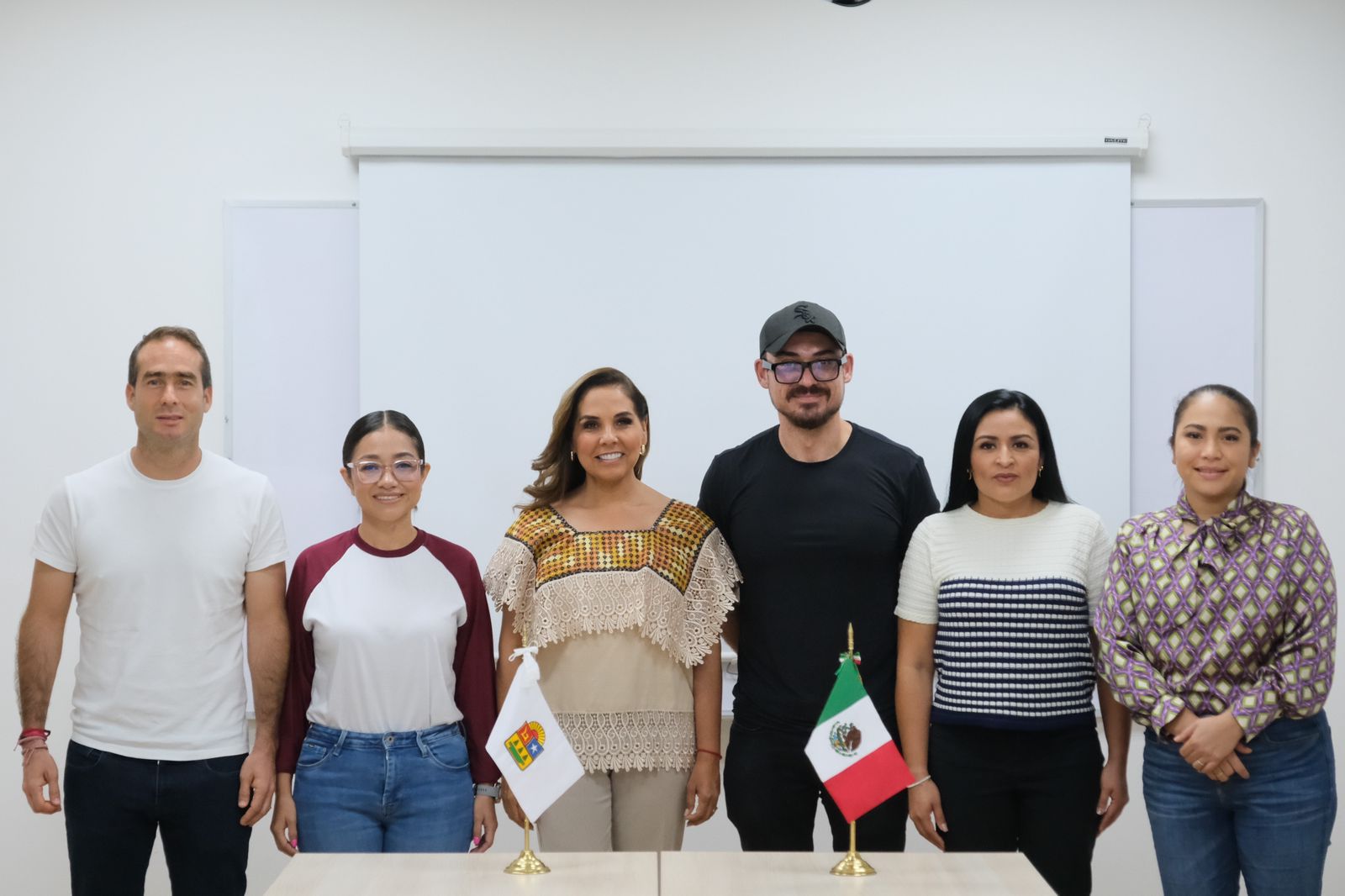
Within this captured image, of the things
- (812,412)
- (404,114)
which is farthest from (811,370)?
(404,114)

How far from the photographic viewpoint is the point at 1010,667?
2.37m

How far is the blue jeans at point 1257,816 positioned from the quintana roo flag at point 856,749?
63 cm

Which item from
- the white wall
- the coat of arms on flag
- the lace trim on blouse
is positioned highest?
the white wall

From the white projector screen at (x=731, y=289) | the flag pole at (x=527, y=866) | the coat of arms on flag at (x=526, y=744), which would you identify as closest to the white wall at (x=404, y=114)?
the white projector screen at (x=731, y=289)

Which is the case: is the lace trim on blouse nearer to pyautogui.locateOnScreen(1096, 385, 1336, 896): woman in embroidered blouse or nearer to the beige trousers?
the beige trousers

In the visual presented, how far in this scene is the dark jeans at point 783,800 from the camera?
2527 mm

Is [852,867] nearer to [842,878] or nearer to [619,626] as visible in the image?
[842,878]

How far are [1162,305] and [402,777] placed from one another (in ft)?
8.64

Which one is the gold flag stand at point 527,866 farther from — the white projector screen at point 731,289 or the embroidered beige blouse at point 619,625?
the white projector screen at point 731,289

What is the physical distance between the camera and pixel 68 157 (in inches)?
140

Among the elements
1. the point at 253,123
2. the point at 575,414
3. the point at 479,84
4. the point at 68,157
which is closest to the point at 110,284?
the point at 68,157

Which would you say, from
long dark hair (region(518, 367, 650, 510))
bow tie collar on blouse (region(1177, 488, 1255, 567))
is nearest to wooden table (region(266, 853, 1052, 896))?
bow tie collar on blouse (region(1177, 488, 1255, 567))

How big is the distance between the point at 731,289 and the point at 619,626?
56.4 inches

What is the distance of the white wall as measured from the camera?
3559mm
